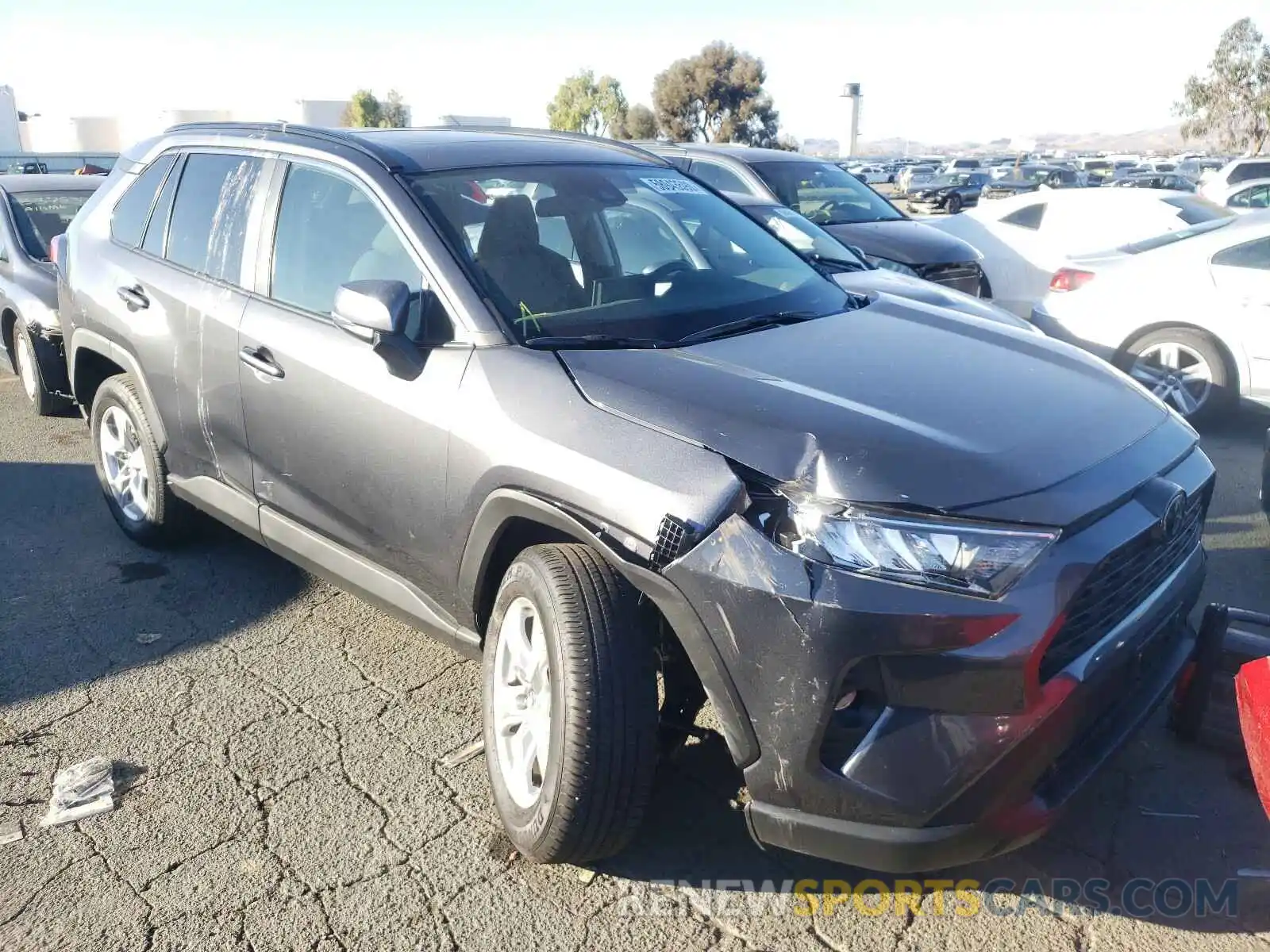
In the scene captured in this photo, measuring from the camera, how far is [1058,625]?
224 centimetres

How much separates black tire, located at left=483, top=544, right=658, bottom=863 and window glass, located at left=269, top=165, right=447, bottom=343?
100 centimetres

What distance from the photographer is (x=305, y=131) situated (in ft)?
12.6

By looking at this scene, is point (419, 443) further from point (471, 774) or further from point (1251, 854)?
point (1251, 854)

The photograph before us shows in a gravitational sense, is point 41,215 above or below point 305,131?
below

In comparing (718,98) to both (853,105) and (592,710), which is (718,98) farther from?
(592,710)

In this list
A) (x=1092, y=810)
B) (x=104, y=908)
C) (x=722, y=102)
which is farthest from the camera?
(x=722, y=102)

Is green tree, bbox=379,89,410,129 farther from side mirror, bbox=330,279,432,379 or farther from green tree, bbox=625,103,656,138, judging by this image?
side mirror, bbox=330,279,432,379

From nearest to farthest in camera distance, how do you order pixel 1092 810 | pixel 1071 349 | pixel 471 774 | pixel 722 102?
pixel 1092 810, pixel 471 774, pixel 1071 349, pixel 722 102

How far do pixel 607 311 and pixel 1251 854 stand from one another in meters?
2.33

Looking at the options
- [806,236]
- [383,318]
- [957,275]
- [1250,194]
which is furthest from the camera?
[1250,194]

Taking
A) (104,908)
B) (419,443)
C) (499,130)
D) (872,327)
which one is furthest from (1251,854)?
(499,130)

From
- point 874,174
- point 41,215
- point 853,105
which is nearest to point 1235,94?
point 874,174

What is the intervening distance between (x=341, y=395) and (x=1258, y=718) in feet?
8.67

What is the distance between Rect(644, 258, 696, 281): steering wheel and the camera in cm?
351
